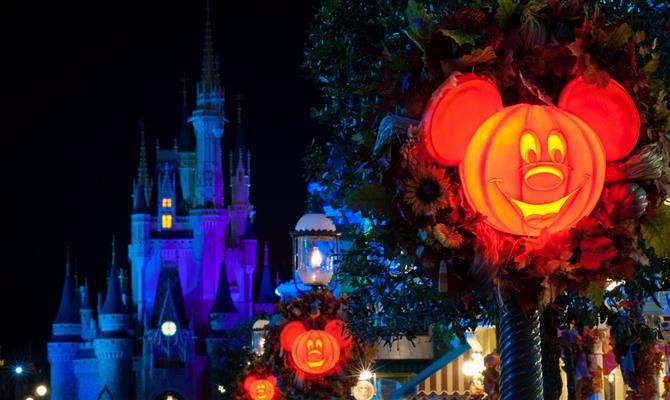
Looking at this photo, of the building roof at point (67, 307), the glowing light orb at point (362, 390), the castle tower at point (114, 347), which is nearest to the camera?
the glowing light orb at point (362, 390)

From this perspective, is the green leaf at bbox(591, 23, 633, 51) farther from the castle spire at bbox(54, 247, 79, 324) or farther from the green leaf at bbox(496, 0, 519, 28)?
the castle spire at bbox(54, 247, 79, 324)

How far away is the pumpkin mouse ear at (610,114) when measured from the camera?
15.4 feet

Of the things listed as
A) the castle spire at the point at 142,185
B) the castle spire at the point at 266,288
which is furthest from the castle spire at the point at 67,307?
the castle spire at the point at 266,288

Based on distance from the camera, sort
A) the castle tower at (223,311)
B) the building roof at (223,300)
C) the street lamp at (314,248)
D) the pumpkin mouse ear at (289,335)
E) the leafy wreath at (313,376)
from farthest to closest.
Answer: the building roof at (223,300), the castle tower at (223,311), the street lamp at (314,248), the pumpkin mouse ear at (289,335), the leafy wreath at (313,376)

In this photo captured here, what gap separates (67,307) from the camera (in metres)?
95.1

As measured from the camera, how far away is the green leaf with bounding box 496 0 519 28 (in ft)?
15.8

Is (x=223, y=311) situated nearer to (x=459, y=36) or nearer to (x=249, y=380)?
(x=249, y=380)

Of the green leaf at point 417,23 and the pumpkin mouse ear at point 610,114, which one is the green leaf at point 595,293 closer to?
the pumpkin mouse ear at point 610,114

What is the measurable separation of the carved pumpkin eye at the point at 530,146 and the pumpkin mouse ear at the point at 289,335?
315 inches

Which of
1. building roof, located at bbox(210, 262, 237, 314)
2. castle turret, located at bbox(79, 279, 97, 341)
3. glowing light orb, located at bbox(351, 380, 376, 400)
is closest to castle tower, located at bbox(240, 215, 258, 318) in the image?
building roof, located at bbox(210, 262, 237, 314)

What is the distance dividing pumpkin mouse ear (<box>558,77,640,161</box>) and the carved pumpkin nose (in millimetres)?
253

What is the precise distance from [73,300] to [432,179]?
93.7 meters

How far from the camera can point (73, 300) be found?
3780 inches

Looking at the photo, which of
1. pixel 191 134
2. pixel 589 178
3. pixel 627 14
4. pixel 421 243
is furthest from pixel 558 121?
pixel 191 134
